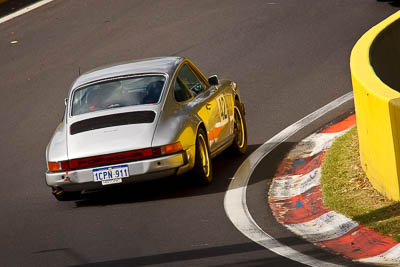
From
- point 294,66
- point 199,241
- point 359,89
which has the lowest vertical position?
point 294,66

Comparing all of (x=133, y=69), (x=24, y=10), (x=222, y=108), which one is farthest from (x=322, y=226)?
(x=24, y=10)

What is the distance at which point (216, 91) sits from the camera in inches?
511

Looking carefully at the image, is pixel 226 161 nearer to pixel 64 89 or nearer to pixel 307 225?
pixel 307 225

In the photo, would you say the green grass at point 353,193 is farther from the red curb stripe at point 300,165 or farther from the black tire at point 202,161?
the black tire at point 202,161

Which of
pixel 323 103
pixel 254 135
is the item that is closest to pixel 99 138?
pixel 254 135

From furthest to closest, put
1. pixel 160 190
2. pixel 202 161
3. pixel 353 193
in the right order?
pixel 160 190 < pixel 202 161 < pixel 353 193

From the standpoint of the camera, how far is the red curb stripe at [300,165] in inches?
470

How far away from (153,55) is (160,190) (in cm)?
843

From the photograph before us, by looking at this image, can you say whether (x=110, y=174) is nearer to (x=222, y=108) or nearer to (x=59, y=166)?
(x=59, y=166)

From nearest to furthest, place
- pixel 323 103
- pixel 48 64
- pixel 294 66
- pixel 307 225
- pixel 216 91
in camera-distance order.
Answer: pixel 307 225, pixel 216 91, pixel 323 103, pixel 294 66, pixel 48 64

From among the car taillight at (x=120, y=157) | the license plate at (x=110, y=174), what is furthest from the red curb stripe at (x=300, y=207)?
the license plate at (x=110, y=174)

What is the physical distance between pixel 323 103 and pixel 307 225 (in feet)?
20.2

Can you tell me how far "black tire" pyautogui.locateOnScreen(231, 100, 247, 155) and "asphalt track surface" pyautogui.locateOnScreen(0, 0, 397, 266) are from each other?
0.57ft

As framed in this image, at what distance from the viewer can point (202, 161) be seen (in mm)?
11672
